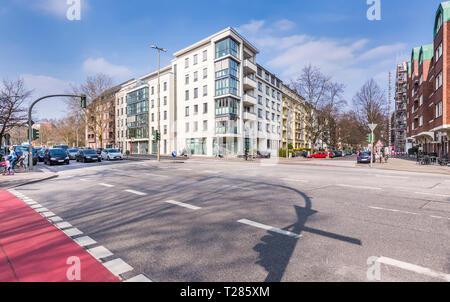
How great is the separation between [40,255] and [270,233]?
3618 millimetres

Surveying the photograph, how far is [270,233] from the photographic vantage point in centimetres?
414

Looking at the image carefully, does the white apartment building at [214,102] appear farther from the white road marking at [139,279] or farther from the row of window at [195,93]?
the white road marking at [139,279]

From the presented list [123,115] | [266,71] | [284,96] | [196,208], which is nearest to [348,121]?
[284,96]

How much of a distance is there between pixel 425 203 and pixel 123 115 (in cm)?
6403

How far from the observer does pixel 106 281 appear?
272 centimetres

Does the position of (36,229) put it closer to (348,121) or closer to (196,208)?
(196,208)

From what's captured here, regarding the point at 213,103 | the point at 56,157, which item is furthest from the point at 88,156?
the point at 213,103

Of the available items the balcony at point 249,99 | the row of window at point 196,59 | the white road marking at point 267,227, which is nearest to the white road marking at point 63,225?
the white road marking at point 267,227

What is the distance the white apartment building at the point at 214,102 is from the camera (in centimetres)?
3791

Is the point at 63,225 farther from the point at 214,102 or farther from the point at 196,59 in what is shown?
the point at 196,59

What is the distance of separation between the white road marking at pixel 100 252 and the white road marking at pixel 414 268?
384 cm

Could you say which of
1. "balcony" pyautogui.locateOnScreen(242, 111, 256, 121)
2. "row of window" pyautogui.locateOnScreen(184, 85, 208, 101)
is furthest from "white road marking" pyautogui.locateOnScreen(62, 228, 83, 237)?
"row of window" pyautogui.locateOnScreen(184, 85, 208, 101)

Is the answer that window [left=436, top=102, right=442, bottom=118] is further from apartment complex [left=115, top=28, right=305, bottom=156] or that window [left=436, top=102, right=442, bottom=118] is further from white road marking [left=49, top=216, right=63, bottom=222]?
white road marking [left=49, top=216, right=63, bottom=222]

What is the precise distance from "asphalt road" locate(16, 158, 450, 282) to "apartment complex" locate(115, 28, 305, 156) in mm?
30554
